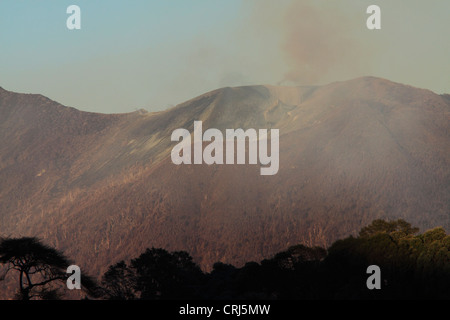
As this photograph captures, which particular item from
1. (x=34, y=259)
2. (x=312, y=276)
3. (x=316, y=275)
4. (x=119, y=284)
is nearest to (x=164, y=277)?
(x=119, y=284)

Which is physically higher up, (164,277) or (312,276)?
(312,276)

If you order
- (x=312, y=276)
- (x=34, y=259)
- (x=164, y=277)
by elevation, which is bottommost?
(x=164, y=277)

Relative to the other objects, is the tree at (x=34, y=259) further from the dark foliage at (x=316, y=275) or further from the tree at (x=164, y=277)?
the tree at (x=164, y=277)

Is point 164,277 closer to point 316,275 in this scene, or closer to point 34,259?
point 316,275

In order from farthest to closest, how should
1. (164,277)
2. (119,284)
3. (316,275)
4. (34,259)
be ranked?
(164,277) < (119,284) < (316,275) < (34,259)

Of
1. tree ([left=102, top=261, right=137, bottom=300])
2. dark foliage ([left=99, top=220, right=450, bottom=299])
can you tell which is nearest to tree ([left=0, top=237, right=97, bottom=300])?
dark foliage ([left=99, top=220, right=450, bottom=299])

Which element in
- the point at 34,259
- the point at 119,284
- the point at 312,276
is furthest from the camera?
the point at 119,284

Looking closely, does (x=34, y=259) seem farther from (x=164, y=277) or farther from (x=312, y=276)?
(x=312, y=276)

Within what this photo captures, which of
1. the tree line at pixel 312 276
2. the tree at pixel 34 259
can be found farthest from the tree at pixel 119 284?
the tree at pixel 34 259

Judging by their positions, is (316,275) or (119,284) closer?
(316,275)
